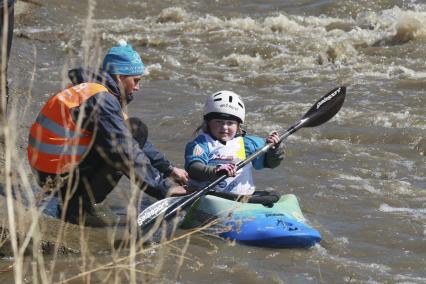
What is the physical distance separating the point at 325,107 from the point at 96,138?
2.48m

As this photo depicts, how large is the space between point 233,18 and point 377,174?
8.34 meters

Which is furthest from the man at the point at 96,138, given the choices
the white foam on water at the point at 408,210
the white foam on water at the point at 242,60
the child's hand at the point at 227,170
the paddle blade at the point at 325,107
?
the white foam on water at the point at 242,60

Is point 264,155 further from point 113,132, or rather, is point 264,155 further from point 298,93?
point 298,93

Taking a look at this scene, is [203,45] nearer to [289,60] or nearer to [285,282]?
[289,60]

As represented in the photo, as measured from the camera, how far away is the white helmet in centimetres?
621

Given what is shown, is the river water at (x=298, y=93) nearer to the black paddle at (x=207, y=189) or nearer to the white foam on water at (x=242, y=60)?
the white foam on water at (x=242, y=60)

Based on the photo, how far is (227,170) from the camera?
18.8 ft

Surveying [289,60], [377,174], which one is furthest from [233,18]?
[377,174]

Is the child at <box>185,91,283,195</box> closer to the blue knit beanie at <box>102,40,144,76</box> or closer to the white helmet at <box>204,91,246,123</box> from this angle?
the white helmet at <box>204,91,246,123</box>

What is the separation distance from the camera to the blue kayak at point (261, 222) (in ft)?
Answer: 18.3

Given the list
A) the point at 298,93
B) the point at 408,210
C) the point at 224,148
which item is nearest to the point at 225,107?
the point at 224,148

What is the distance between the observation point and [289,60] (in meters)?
12.8

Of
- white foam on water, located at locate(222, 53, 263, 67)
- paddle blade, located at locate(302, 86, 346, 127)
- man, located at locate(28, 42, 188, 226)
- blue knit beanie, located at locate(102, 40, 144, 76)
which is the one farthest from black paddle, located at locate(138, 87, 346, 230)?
white foam on water, located at locate(222, 53, 263, 67)

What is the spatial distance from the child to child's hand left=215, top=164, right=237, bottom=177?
26cm
